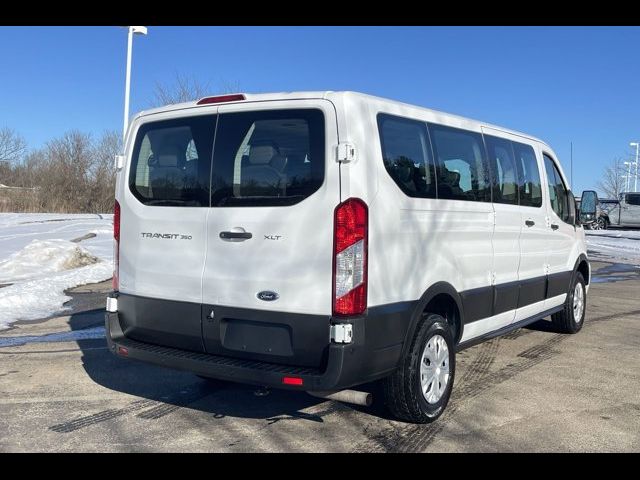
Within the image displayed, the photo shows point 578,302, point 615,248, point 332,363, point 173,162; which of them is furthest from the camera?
point 615,248

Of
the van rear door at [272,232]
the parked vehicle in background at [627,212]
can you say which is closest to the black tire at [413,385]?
the van rear door at [272,232]

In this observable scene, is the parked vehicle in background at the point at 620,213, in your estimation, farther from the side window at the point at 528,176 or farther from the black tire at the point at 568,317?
the side window at the point at 528,176

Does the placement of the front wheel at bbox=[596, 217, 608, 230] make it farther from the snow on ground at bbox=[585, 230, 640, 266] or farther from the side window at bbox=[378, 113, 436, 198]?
the side window at bbox=[378, 113, 436, 198]

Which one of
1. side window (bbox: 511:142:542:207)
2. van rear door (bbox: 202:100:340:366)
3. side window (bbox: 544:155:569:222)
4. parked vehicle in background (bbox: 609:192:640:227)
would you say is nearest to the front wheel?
parked vehicle in background (bbox: 609:192:640:227)

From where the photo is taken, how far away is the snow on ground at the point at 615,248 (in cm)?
1966

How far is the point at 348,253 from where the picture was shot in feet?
11.9

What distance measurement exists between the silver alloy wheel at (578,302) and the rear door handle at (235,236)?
5.18 m

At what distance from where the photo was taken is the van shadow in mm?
4648

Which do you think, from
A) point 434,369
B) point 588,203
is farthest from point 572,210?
point 434,369

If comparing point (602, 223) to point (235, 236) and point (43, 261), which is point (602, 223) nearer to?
point (43, 261)

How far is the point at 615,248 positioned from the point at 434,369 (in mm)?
21811

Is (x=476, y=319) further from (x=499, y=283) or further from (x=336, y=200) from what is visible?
(x=336, y=200)

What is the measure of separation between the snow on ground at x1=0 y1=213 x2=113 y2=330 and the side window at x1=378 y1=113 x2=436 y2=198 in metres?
6.01

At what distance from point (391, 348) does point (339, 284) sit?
63 centimetres
